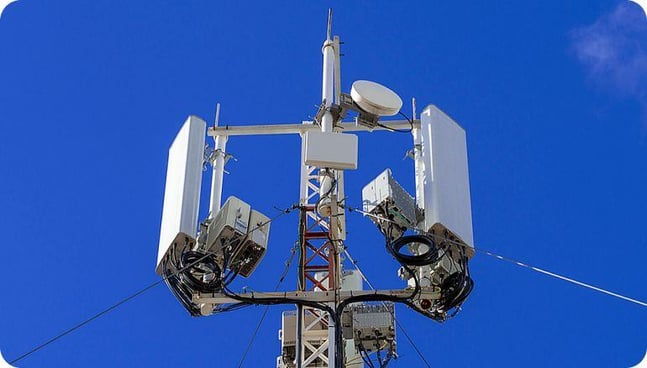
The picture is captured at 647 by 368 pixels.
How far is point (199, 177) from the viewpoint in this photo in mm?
13133

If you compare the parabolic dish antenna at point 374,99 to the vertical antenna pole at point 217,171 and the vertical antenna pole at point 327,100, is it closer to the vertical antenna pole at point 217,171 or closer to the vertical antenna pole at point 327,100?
the vertical antenna pole at point 327,100

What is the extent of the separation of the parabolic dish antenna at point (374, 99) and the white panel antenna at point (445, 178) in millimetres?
558

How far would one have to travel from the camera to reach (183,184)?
42.3ft

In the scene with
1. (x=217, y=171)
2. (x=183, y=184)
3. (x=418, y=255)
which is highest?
(x=217, y=171)

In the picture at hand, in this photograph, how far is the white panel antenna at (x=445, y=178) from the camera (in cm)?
1227

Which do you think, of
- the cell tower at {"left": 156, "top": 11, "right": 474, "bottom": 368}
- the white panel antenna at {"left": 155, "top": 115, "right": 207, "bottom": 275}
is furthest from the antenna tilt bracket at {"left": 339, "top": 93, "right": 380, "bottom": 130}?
the white panel antenna at {"left": 155, "top": 115, "right": 207, "bottom": 275}

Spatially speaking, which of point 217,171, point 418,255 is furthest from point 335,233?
point 217,171

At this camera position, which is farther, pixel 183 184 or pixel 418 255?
pixel 183 184

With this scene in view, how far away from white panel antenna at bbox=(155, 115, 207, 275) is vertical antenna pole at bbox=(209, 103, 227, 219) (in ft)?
2.83

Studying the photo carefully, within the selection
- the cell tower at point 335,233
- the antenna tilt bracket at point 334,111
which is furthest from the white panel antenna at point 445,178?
the antenna tilt bracket at point 334,111

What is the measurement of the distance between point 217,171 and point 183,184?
1.91 metres

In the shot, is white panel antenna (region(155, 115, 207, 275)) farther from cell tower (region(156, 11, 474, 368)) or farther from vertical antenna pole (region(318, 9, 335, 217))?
vertical antenna pole (region(318, 9, 335, 217))

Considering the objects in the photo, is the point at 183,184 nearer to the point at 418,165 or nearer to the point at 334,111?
the point at 334,111

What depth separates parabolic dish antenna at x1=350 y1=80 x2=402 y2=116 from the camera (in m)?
13.7
